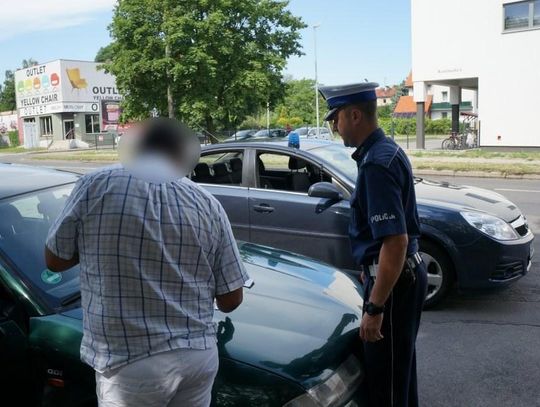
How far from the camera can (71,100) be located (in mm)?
42312

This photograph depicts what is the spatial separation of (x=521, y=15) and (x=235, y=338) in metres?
23.4

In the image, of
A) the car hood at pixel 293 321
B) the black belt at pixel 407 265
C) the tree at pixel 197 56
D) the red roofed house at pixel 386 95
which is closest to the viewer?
the car hood at pixel 293 321

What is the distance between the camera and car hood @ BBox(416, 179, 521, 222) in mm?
4816

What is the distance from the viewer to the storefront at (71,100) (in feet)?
138

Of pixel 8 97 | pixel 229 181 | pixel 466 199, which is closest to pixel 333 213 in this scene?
pixel 466 199

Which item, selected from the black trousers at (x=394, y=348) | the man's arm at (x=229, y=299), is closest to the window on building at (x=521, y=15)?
the black trousers at (x=394, y=348)

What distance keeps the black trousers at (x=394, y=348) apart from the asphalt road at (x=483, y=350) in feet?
3.27

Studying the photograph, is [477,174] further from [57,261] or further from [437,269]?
[57,261]

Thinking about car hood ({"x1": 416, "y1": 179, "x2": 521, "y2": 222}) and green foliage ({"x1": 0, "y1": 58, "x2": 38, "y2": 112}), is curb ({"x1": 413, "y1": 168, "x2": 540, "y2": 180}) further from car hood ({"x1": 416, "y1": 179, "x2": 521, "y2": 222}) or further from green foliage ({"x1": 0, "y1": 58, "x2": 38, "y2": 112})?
green foliage ({"x1": 0, "y1": 58, "x2": 38, "y2": 112})

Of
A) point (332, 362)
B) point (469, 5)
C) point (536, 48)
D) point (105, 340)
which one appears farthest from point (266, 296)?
point (469, 5)

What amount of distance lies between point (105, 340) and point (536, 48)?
2324cm

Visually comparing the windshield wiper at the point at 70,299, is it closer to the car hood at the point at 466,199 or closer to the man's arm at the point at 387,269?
the man's arm at the point at 387,269

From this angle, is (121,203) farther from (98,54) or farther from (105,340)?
(98,54)

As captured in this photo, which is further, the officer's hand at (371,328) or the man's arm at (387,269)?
the officer's hand at (371,328)
